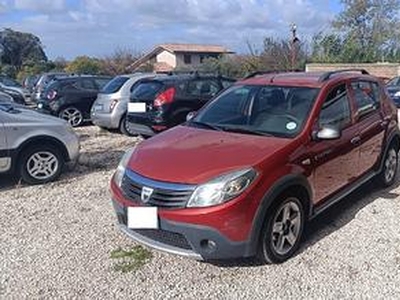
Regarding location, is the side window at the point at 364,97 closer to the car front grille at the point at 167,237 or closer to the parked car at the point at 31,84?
the car front grille at the point at 167,237

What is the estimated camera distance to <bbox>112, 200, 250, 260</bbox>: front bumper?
381cm

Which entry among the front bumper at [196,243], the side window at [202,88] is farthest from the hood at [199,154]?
the side window at [202,88]

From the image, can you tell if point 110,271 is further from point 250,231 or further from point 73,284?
point 250,231

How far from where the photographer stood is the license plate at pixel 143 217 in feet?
12.9

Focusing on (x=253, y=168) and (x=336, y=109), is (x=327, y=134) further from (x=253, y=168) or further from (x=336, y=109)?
(x=253, y=168)

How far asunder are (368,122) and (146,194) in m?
2.93

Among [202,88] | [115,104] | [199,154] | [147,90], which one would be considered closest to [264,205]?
[199,154]

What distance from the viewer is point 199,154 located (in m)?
4.30

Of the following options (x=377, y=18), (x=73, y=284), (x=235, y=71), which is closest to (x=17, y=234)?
(x=73, y=284)

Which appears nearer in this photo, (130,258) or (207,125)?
(130,258)

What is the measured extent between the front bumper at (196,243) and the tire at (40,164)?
11.3ft

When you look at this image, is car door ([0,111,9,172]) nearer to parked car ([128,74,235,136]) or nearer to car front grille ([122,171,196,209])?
car front grille ([122,171,196,209])

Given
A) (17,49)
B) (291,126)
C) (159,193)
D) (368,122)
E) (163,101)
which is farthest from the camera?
(17,49)

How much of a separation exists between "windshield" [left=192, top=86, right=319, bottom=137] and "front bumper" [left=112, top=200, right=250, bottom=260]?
124 cm
